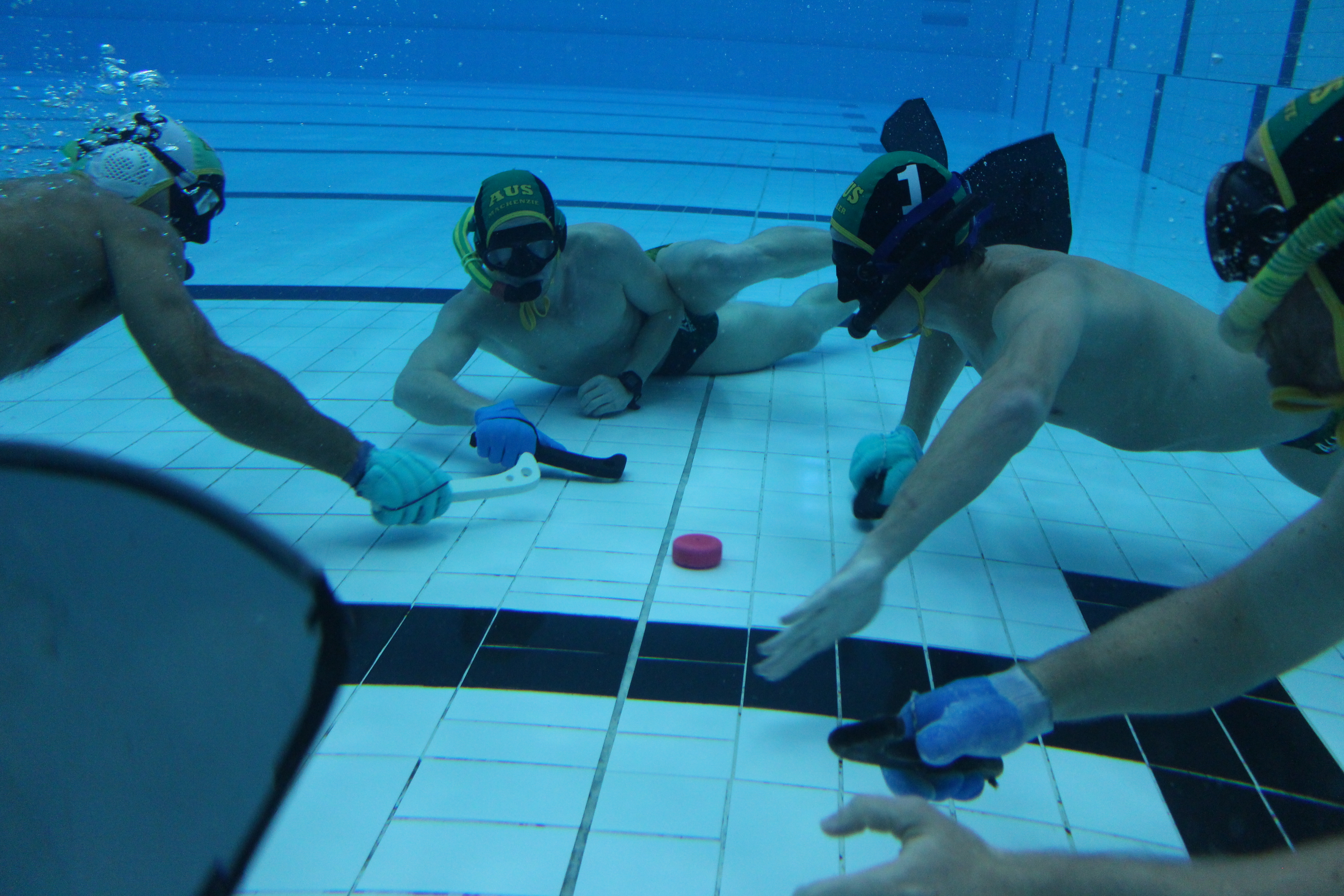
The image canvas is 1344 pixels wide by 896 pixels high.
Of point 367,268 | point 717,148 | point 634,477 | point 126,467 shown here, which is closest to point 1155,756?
point 634,477

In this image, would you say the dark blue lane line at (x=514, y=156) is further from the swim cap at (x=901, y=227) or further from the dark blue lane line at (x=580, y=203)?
the swim cap at (x=901, y=227)

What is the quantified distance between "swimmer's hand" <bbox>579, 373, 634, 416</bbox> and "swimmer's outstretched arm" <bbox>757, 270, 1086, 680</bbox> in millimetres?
1601

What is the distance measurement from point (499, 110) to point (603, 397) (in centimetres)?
1489

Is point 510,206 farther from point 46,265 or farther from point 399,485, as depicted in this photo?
point 46,265

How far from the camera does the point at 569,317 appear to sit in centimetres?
326

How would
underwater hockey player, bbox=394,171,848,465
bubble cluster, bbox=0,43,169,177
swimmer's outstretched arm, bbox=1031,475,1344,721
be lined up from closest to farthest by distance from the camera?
1. swimmer's outstretched arm, bbox=1031,475,1344,721
2. underwater hockey player, bbox=394,171,848,465
3. bubble cluster, bbox=0,43,169,177

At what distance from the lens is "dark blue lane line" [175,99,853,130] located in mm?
15539

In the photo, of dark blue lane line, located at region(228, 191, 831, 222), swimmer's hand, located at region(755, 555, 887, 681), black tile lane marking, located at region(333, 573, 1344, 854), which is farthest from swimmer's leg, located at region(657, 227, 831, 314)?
dark blue lane line, located at region(228, 191, 831, 222)

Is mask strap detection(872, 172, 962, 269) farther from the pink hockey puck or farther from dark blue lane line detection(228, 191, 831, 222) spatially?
dark blue lane line detection(228, 191, 831, 222)

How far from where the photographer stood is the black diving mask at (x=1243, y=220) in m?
0.97

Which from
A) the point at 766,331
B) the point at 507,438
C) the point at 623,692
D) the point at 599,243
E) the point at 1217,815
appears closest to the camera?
the point at 1217,815

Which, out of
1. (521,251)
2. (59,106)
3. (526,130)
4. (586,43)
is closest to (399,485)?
(521,251)

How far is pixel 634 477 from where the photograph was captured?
8.99 ft

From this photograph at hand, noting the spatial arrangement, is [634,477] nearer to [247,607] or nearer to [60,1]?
[247,607]
